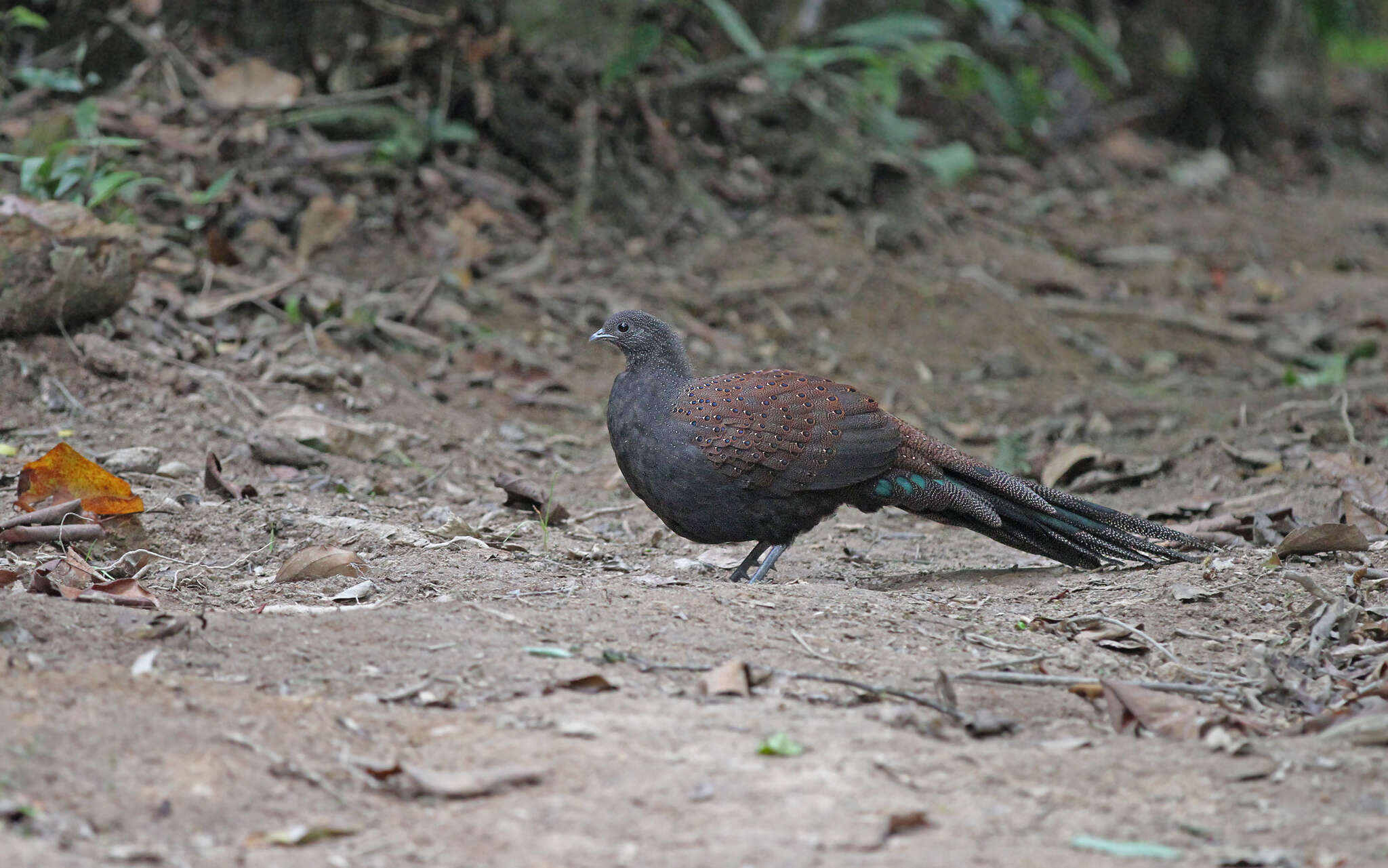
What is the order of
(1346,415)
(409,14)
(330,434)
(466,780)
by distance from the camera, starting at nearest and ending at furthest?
1. (466,780)
2. (330,434)
3. (1346,415)
4. (409,14)

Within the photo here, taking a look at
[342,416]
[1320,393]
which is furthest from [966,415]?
[342,416]

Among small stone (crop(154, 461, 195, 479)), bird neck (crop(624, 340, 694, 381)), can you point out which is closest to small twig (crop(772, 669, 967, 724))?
bird neck (crop(624, 340, 694, 381))

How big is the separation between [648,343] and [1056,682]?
2.24 m

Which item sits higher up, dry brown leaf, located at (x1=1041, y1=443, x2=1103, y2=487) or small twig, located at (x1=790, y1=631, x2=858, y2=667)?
small twig, located at (x1=790, y1=631, x2=858, y2=667)

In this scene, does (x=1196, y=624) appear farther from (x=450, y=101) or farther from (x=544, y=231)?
(x=450, y=101)

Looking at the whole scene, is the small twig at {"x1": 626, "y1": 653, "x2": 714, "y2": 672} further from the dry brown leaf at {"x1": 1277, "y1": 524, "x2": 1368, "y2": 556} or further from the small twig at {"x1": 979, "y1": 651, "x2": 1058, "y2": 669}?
the dry brown leaf at {"x1": 1277, "y1": 524, "x2": 1368, "y2": 556}

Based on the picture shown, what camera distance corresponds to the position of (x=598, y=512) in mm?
5758

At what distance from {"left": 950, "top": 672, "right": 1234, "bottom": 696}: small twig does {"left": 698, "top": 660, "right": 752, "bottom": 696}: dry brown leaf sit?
21.4 inches

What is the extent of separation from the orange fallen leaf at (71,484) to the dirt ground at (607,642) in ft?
0.66

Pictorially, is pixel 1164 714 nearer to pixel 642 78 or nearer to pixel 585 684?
pixel 585 684

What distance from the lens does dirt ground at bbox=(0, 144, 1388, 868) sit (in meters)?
2.59

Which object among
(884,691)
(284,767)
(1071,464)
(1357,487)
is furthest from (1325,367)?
(284,767)

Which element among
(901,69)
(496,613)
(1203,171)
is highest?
(901,69)

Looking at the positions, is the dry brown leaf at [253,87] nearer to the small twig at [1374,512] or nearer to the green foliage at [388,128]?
the green foliage at [388,128]
